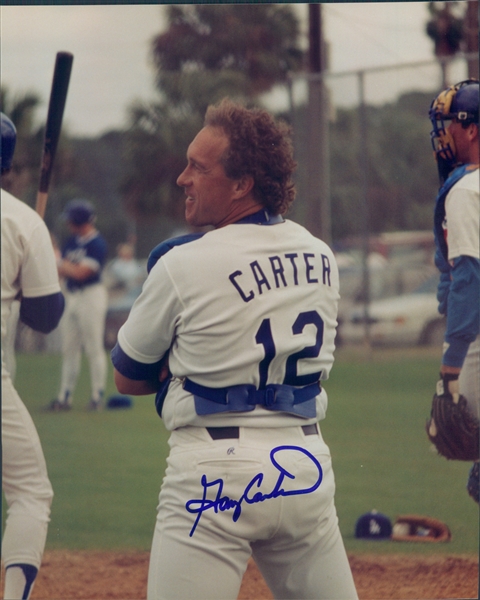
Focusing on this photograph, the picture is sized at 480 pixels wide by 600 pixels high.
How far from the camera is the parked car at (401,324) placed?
1284 centimetres

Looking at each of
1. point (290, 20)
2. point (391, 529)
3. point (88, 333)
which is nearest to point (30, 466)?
point (391, 529)

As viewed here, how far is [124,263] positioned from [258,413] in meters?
15.3

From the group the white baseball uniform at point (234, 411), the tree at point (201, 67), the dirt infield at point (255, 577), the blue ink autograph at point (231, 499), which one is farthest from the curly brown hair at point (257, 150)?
the tree at point (201, 67)

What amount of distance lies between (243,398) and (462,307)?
1333 mm

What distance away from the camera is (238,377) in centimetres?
226

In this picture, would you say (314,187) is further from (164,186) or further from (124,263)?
(164,186)

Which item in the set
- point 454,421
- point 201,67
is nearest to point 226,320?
point 454,421

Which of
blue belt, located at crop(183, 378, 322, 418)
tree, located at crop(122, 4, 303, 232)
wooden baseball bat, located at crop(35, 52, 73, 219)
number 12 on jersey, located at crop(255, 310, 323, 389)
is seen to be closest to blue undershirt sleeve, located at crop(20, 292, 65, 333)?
wooden baseball bat, located at crop(35, 52, 73, 219)

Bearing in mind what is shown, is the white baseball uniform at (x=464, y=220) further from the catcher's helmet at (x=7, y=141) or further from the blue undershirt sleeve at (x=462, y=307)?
the catcher's helmet at (x=7, y=141)

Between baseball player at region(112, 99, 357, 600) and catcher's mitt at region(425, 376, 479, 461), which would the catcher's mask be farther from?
baseball player at region(112, 99, 357, 600)

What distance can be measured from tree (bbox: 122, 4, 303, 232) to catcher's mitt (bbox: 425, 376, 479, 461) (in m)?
15.9

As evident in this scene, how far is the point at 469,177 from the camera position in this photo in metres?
3.31

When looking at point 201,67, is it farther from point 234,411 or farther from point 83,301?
point 234,411

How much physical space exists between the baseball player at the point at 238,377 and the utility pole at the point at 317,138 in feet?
33.0
